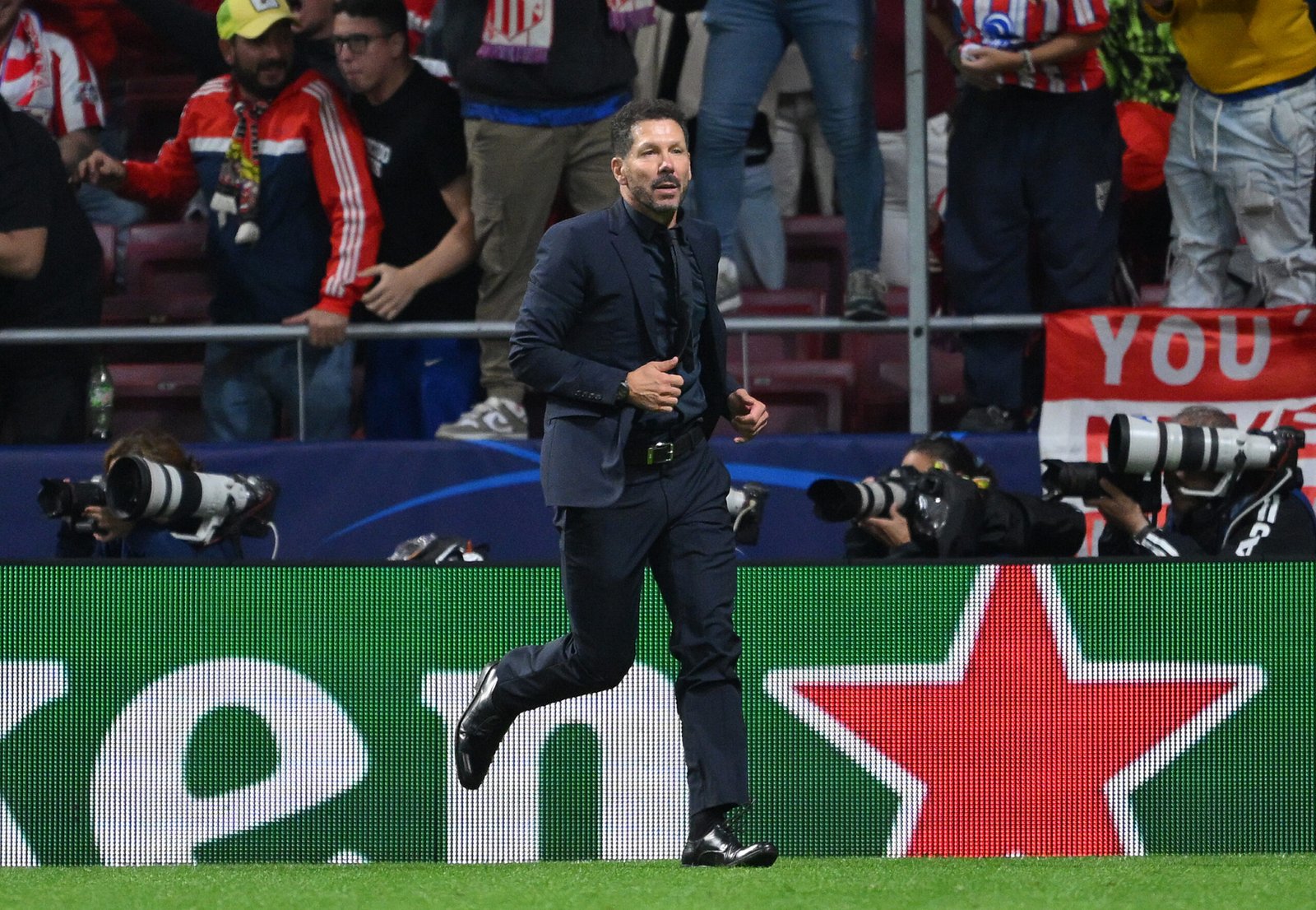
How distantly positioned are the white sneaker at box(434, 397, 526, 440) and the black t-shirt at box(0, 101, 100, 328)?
1.59 m

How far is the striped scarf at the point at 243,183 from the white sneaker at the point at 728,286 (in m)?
1.78

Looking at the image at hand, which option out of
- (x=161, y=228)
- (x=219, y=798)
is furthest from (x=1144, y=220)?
Answer: (x=219, y=798)

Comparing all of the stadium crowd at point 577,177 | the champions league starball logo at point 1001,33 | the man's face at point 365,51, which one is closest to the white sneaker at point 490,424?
the stadium crowd at point 577,177

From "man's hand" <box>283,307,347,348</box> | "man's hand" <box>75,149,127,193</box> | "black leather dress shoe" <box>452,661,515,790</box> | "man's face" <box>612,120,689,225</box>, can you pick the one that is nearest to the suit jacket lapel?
"man's face" <box>612,120,689,225</box>

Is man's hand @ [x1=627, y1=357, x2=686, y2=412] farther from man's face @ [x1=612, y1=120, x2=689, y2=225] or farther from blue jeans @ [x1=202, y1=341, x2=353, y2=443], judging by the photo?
blue jeans @ [x1=202, y1=341, x2=353, y2=443]

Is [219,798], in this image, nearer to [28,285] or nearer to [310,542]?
[310,542]

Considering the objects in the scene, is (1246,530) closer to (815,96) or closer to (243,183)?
(815,96)

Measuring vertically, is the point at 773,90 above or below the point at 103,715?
above

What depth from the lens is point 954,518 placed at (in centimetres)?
668

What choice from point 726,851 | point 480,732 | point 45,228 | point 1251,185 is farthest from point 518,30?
point 726,851

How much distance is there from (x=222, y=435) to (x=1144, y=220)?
3.82m

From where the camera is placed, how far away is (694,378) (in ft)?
16.4

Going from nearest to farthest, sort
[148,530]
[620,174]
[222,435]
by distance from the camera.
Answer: [620,174] < [148,530] < [222,435]

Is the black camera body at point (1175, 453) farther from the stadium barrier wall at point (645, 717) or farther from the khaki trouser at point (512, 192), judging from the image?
the khaki trouser at point (512, 192)
